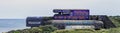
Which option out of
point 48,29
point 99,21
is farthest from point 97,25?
point 48,29

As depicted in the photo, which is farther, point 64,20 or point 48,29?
point 64,20

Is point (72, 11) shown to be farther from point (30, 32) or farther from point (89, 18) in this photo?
point (30, 32)

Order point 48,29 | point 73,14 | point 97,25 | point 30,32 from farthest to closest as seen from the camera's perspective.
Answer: point 73,14 < point 97,25 < point 48,29 < point 30,32

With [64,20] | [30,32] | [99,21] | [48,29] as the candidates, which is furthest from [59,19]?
[30,32]

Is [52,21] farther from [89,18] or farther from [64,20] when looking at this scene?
[89,18]

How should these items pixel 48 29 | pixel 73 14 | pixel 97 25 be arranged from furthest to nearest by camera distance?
pixel 73 14, pixel 97 25, pixel 48 29

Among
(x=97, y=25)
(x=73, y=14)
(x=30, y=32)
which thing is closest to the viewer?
(x=30, y=32)

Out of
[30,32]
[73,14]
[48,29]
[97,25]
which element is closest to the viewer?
[30,32]

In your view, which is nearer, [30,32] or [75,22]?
[30,32]
